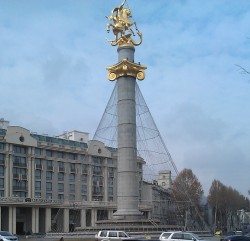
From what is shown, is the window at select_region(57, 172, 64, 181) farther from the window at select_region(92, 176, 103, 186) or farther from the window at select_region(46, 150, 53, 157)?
the window at select_region(92, 176, 103, 186)

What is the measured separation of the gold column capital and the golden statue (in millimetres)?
2926

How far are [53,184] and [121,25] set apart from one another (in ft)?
173

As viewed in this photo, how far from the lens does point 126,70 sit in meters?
50.3

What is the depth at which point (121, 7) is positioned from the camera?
174 ft

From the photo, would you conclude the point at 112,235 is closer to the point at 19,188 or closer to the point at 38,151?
the point at 19,188

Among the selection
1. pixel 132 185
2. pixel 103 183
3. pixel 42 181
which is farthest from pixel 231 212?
pixel 132 185

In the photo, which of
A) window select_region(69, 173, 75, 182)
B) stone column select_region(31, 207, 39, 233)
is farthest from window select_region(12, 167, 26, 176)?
window select_region(69, 173, 75, 182)

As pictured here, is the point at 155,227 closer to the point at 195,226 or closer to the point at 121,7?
the point at 195,226

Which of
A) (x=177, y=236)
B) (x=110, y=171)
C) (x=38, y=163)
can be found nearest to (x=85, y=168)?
(x=110, y=171)

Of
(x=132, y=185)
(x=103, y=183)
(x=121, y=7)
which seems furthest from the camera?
(x=103, y=183)

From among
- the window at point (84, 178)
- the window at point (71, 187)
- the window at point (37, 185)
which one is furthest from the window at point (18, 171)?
the window at point (84, 178)

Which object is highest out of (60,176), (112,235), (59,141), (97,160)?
(59,141)

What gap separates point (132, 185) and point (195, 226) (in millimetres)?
16156

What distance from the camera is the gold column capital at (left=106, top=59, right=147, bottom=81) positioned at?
50.3 m
